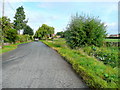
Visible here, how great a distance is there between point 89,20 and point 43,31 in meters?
44.7

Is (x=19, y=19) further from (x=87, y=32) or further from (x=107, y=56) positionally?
(x=107, y=56)

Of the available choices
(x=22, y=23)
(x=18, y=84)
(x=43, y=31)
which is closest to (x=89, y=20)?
(x=18, y=84)

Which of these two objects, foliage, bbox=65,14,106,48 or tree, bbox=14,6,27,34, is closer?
foliage, bbox=65,14,106,48

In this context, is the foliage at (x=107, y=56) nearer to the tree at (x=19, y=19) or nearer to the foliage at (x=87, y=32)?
the foliage at (x=87, y=32)

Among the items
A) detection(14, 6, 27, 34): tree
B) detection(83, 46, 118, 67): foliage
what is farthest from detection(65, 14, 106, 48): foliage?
detection(14, 6, 27, 34): tree

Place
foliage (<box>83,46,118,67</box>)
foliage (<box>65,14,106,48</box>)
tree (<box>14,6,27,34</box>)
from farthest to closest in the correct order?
tree (<box>14,6,27,34</box>), foliage (<box>65,14,106,48</box>), foliage (<box>83,46,118,67</box>)

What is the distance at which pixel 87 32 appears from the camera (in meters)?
8.93

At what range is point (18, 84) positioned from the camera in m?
2.67

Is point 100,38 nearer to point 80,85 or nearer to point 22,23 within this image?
point 80,85

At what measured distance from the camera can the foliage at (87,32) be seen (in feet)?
28.5

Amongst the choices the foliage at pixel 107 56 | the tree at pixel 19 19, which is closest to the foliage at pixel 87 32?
the foliage at pixel 107 56

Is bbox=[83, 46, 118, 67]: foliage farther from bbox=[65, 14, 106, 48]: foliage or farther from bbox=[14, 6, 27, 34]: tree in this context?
bbox=[14, 6, 27, 34]: tree

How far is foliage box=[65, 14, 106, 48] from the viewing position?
8.69 m

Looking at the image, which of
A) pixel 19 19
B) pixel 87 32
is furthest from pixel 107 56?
pixel 19 19
